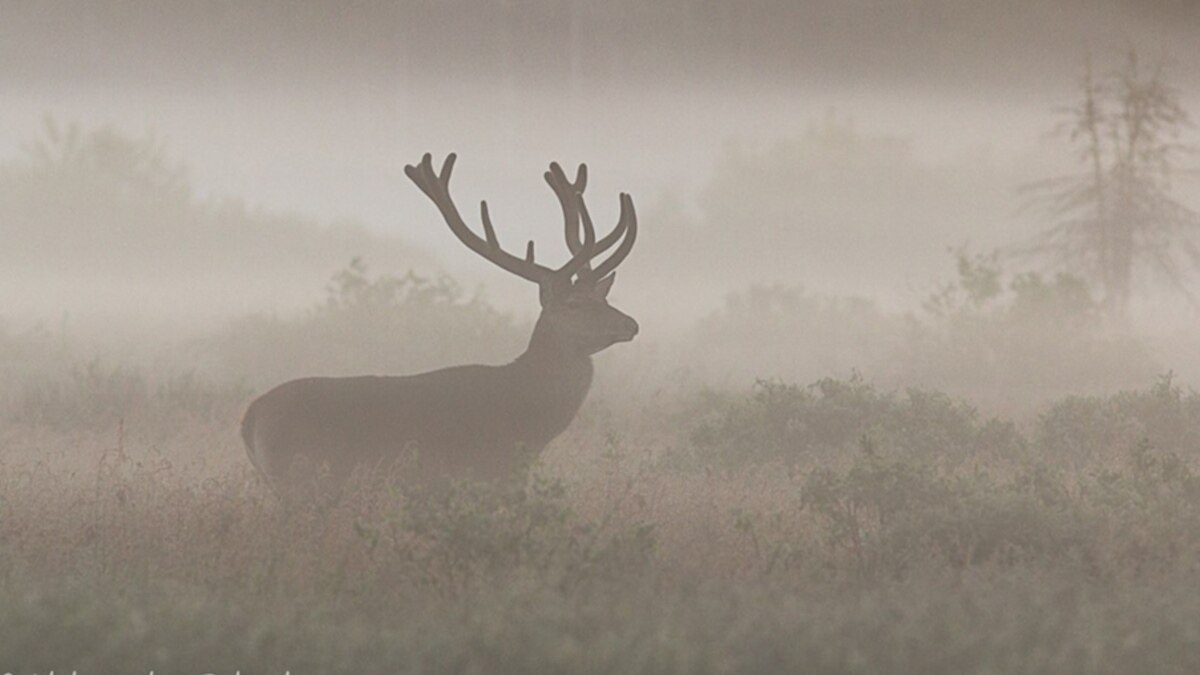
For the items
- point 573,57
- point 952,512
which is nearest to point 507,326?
point 952,512

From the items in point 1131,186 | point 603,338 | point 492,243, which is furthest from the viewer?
point 1131,186

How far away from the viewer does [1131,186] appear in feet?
80.1

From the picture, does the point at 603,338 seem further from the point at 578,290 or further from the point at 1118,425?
the point at 1118,425

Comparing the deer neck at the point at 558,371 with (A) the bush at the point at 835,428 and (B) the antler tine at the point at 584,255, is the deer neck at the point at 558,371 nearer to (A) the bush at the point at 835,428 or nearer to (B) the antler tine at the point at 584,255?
(B) the antler tine at the point at 584,255

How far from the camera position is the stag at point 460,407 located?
7.51 meters

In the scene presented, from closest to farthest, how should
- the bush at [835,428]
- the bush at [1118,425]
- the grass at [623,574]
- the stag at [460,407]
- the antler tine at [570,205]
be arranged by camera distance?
the grass at [623,574], the stag at [460,407], the antler tine at [570,205], the bush at [835,428], the bush at [1118,425]

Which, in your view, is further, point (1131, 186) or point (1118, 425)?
point (1131, 186)

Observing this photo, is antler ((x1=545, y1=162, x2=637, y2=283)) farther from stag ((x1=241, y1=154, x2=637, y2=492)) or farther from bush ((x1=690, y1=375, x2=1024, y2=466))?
bush ((x1=690, y1=375, x2=1024, y2=466))

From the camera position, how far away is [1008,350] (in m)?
19.4

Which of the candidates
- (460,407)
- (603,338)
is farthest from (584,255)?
(460,407)

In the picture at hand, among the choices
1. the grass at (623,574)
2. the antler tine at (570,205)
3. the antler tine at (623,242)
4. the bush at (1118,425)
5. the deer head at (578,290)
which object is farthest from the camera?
the bush at (1118,425)

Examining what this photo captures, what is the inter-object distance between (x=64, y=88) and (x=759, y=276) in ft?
54.8

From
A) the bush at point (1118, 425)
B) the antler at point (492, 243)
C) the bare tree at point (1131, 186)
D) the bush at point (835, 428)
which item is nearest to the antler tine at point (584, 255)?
the antler at point (492, 243)

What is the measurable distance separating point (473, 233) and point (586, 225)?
2.35ft
